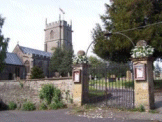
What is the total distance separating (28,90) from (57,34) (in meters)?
60.8

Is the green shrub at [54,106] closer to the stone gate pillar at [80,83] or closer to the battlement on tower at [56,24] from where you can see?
the stone gate pillar at [80,83]

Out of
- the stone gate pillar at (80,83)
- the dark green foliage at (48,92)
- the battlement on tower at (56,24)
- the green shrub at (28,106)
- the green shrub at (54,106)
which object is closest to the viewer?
the stone gate pillar at (80,83)

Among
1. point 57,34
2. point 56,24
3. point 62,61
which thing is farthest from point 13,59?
point 56,24

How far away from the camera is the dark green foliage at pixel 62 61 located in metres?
49.2

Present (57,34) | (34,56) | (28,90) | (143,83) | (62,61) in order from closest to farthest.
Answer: (143,83) < (28,90) < (62,61) < (34,56) < (57,34)

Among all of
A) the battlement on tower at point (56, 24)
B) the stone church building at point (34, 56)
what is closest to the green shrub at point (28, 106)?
the stone church building at point (34, 56)

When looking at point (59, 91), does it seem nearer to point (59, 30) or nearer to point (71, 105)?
point (71, 105)

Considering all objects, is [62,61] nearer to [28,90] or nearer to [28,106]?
[28,90]

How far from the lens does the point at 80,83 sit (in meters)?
10.2

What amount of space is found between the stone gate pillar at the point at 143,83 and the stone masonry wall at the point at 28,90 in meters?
4.12

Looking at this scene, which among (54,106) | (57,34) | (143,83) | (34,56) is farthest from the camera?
(57,34)

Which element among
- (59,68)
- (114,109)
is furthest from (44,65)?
(114,109)

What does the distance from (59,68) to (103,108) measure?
42.0 m

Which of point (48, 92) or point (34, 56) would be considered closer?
point (48, 92)
